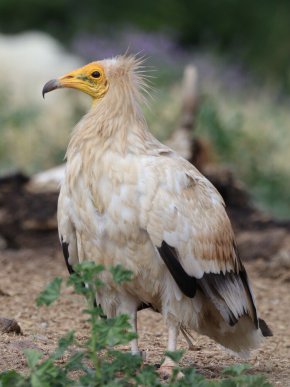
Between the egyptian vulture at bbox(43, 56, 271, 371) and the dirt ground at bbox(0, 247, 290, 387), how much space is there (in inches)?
14.4

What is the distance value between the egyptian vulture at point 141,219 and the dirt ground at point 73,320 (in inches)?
14.4

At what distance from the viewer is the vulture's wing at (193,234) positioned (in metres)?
5.70

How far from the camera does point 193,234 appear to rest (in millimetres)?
5852

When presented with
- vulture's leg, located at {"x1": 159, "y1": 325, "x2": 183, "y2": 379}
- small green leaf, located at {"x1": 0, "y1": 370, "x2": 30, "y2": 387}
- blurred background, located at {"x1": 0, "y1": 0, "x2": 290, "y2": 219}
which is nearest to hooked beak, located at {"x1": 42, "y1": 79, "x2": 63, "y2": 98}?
blurred background, located at {"x1": 0, "y1": 0, "x2": 290, "y2": 219}

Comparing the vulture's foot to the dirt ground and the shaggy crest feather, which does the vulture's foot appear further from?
the shaggy crest feather

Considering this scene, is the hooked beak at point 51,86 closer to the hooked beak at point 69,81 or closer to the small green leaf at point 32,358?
the hooked beak at point 69,81

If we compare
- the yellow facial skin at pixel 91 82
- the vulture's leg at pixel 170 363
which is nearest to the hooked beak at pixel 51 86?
the yellow facial skin at pixel 91 82

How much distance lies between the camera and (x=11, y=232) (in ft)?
33.1

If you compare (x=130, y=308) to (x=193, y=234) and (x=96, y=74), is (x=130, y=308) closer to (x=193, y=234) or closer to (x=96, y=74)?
(x=193, y=234)

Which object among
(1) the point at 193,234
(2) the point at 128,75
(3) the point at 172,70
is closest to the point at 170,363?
(1) the point at 193,234

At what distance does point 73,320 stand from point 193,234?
2.19 m

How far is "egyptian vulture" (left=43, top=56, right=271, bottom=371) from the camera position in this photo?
572cm

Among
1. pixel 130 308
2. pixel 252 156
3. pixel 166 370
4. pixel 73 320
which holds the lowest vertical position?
pixel 166 370

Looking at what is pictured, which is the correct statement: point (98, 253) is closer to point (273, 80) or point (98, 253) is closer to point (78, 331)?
point (78, 331)
